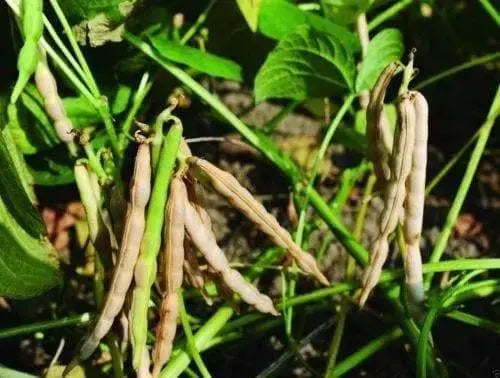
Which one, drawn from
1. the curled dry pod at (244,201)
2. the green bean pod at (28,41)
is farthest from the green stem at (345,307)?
the green bean pod at (28,41)

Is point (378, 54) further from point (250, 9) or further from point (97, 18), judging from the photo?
point (97, 18)

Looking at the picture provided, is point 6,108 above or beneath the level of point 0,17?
beneath

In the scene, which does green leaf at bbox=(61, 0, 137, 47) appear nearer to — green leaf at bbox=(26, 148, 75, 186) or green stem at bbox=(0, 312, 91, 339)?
green leaf at bbox=(26, 148, 75, 186)

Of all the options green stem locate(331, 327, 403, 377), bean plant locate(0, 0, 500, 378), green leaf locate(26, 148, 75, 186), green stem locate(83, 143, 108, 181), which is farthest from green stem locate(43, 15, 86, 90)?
green stem locate(331, 327, 403, 377)

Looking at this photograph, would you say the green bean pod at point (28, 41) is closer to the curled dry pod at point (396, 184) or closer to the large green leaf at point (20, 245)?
the large green leaf at point (20, 245)

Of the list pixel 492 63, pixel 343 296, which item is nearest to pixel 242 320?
pixel 343 296

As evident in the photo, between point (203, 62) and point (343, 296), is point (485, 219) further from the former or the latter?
point (203, 62)
